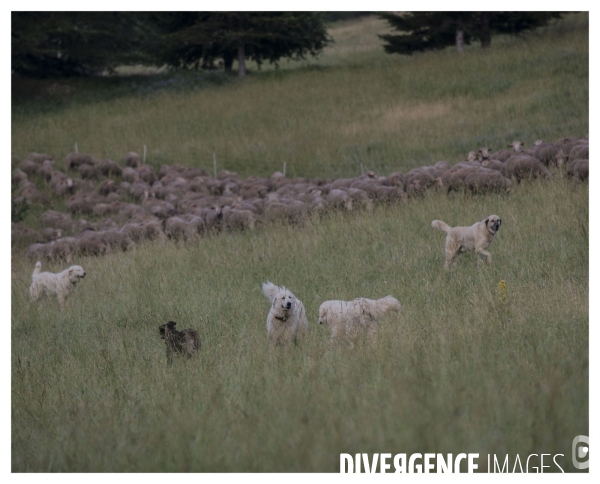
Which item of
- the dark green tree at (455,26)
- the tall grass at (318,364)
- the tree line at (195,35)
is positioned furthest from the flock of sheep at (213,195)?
the dark green tree at (455,26)

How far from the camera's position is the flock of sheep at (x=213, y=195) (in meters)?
16.9

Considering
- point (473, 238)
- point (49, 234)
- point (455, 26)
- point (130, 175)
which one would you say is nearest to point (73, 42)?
point (130, 175)

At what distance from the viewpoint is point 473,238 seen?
10.8 metres

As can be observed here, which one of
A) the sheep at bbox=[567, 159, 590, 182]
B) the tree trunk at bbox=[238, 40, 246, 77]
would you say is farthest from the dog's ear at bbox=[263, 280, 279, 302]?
the tree trunk at bbox=[238, 40, 246, 77]

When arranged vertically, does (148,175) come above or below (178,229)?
above

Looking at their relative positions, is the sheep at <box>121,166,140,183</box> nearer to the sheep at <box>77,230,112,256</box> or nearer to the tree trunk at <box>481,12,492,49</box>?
the sheep at <box>77,230,112,256</box>

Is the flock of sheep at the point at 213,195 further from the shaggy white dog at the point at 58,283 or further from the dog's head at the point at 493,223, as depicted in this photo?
the dog's head at the point at 493,223

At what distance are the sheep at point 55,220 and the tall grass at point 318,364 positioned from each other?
825cm

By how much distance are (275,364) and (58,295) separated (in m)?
6.95

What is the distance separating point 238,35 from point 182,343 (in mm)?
33949

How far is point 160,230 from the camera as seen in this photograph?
18.0 metres

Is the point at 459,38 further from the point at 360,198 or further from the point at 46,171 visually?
the point at 360,198

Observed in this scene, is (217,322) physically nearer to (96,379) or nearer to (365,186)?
(96,379)

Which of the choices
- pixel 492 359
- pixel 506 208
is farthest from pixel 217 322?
pixel 506 208
